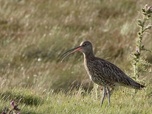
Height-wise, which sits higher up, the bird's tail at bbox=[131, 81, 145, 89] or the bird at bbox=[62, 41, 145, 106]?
the bird at bbox=[62, 41, 145, 106]

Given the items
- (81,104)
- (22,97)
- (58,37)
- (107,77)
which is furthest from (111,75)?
(58,37)

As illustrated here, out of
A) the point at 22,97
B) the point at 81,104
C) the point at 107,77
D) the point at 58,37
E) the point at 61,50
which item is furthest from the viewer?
the point at 58,37

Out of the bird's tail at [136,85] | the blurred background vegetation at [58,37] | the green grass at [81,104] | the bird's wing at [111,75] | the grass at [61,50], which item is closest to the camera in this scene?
the green grass at [81,104]

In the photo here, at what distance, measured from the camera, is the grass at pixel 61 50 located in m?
8.67

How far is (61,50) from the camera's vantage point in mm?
13500

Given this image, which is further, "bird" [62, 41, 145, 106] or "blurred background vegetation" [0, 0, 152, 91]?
"blurred background vegetation" [0, 0, 152, 91]

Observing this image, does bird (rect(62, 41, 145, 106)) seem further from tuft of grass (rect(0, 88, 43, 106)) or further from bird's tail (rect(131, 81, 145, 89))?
tuft of grass (rect(0, 88, 43, 106))

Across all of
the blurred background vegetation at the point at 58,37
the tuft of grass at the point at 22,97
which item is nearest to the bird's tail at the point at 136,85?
the tuft of grass at the point at 22,97

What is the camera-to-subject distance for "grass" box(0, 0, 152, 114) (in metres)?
8.67

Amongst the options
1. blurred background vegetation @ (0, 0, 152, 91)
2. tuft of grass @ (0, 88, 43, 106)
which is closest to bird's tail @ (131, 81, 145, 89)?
tuft of grass @ (0, 88, 43, 106)

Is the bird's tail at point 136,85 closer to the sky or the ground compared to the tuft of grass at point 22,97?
closer to the ground

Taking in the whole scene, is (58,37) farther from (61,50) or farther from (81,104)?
(81,104)

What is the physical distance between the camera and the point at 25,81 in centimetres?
1142

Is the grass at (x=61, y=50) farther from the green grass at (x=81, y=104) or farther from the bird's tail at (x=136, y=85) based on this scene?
the bird's tail at (x=136, y=85)
